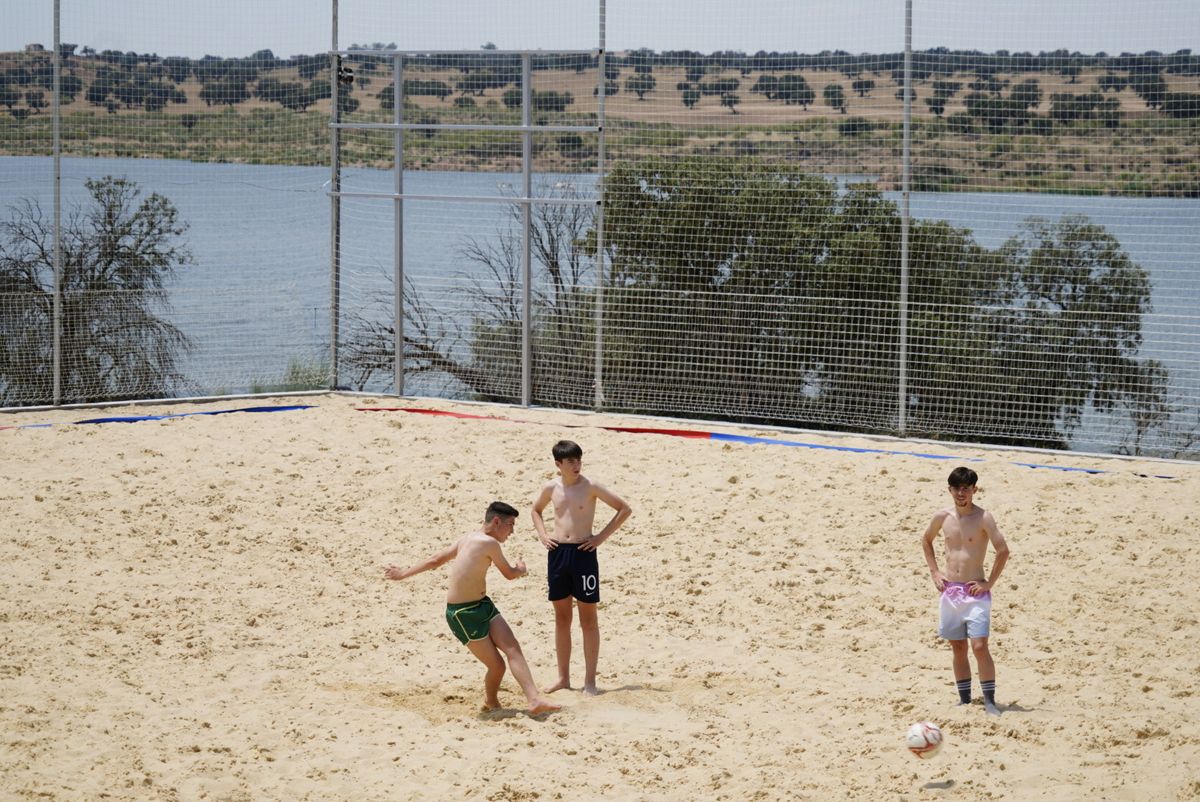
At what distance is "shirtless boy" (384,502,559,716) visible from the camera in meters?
7.09

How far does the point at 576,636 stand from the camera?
8555 millimetres

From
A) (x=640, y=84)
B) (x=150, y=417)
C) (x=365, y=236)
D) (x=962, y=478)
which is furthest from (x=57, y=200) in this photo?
(x=962, y=478)

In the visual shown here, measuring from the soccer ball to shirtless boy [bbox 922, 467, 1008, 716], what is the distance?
0.83 metres

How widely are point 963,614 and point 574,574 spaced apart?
210 cm

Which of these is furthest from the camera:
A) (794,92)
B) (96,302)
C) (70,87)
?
(96,302)

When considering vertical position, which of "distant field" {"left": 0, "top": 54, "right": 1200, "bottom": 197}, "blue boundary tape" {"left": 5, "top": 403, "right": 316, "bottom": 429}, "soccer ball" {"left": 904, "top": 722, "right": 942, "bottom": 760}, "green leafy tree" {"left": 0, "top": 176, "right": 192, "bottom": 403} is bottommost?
"soccer ball" {"left": 904, "top": 722, "right": 942, "bottom": 760}

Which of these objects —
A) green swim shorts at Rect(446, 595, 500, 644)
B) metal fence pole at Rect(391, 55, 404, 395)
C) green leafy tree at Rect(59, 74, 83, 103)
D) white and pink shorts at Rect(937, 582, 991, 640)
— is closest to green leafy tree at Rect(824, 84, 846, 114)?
metal fence pole at Rect(391, 55, 404, 395)

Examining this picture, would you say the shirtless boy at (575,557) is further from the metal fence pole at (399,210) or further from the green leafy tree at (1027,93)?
the green leafy tree at (1027,93)

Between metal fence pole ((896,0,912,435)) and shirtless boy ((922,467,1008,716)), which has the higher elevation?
metal fence pole ((896,0,912,435))

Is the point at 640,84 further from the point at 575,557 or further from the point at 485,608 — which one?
the point at 485,608

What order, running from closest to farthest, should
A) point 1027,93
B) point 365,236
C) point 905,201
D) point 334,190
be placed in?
point 905,201 → point 1027,93 → point 334,190 → point 365,236

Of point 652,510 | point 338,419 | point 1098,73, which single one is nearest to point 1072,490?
point 652,510

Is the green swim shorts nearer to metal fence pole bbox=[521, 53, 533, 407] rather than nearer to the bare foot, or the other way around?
the bare foot

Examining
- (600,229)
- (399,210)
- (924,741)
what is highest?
(399,210)
